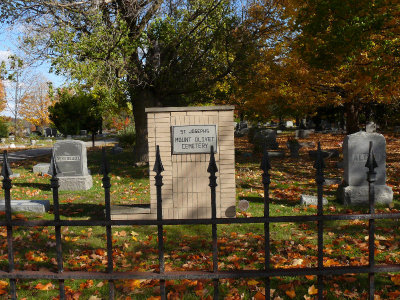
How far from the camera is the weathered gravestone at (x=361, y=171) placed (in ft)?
26.4

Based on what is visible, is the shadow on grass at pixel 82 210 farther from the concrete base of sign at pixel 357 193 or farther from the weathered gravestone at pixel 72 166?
the concrete base of sign at pixel 357 193

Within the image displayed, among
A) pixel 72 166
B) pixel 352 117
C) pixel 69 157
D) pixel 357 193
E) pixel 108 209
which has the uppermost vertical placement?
pixel 352 117

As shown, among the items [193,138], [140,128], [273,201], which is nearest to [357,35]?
[273,201]

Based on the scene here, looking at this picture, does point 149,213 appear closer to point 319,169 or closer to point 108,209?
point 108,209

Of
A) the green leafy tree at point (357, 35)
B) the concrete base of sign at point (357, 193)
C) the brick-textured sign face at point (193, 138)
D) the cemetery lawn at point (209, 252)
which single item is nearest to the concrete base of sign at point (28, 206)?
the cemetery lawn at point (209, 252)

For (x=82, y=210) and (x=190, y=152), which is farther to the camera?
(x=82, y=210)

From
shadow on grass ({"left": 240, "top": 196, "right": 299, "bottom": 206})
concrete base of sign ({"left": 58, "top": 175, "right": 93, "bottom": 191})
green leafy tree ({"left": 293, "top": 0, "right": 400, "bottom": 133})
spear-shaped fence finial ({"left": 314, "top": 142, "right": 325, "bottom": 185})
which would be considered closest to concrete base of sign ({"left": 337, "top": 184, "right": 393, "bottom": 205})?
shadow on grass ({"left": 240, "top": 196, "right": 299, "bottom": 206})

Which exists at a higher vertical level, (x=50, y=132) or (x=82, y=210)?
(x=50, y=132)

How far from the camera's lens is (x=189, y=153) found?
6746mm

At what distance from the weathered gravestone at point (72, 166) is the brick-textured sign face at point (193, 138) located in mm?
5734

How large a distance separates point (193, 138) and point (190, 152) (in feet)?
0.89

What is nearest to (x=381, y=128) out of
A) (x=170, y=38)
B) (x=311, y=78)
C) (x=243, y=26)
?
(x=311, y=78)

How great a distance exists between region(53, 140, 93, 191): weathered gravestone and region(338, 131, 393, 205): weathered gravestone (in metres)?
7.70

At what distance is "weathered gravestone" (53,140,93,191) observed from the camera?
11.3 metres
